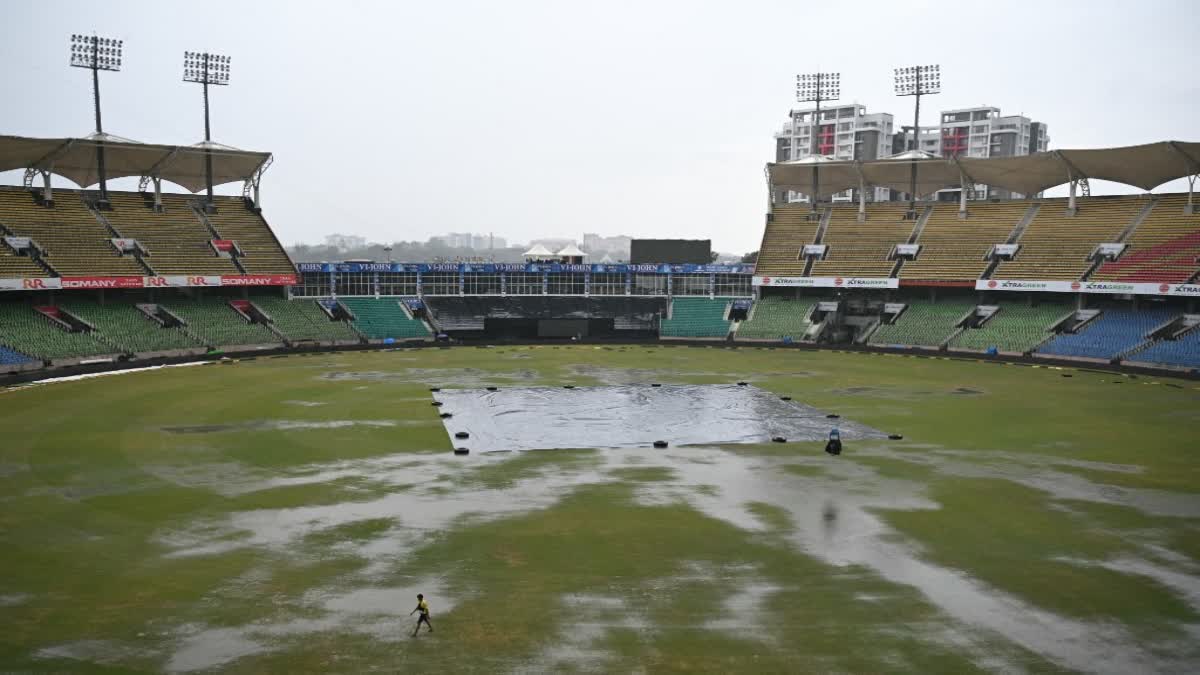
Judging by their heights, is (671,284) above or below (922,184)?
below

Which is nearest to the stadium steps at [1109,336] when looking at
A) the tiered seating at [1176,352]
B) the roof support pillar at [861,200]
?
the tiered seating at [1176,352]

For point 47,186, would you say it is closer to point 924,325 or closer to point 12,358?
point 12,358

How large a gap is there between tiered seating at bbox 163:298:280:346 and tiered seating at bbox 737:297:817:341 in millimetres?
49498

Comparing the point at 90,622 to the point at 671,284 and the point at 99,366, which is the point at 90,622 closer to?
the point at 99,366

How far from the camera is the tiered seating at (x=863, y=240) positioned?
91125mm

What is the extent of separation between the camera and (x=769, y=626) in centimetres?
1973

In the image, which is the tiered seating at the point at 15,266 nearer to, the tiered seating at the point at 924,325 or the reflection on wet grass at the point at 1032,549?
the reflection on wet grass at the point at 1032,549

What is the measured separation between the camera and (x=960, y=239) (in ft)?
295

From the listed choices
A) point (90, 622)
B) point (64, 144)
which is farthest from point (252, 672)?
point (64, 144)

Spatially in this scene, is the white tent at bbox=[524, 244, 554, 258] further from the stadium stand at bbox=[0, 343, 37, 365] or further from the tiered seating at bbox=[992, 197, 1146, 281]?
the stadium stand at bbox=[0, 343, 37, 365]

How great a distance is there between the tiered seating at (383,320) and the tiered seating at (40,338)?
2547 centimetres

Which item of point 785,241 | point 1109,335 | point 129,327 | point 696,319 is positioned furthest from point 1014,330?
point 129,327

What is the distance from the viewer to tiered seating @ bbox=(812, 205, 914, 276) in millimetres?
91125

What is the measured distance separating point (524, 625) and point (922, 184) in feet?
302
